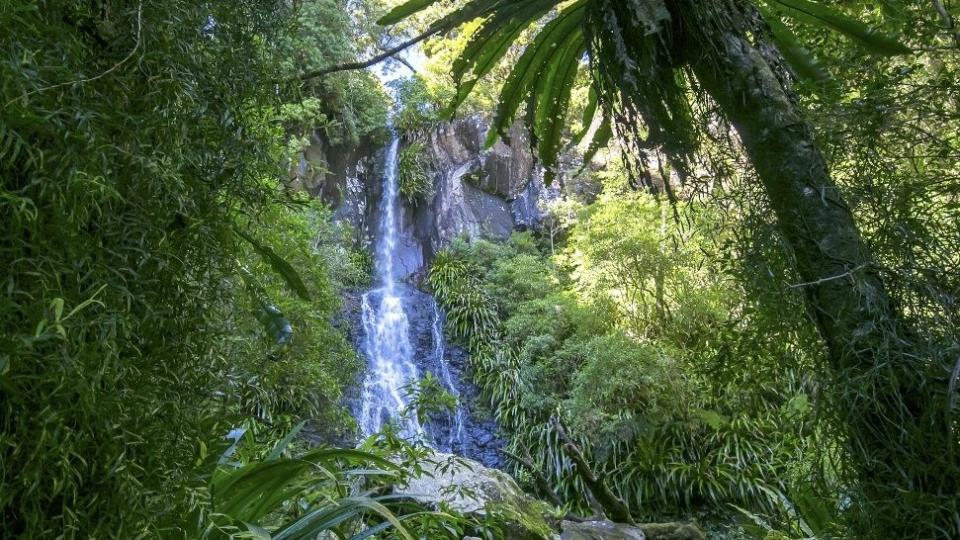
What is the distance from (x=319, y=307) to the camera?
5383 millimetres

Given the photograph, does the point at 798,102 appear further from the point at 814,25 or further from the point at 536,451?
the point at 536,451

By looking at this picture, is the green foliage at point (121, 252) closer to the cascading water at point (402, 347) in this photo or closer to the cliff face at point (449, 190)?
the cascading water at point (402, 347)

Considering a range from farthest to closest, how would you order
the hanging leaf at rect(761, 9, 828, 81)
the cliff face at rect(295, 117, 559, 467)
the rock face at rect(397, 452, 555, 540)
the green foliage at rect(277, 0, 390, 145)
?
the cliff face at rect(295, 117, 559, 467) → the green foliage at rect(277, 0, 390, 145) → the rock face at rect(397, 452, 555, 540) → the hanging leaf at rect(761, 9, 828, 81)

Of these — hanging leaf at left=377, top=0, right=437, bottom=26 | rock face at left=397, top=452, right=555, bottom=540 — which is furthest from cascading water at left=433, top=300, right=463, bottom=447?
hanging leaf at left=377, top=0, right=437, bottom=26

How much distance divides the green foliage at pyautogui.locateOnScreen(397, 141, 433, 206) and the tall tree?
969cm

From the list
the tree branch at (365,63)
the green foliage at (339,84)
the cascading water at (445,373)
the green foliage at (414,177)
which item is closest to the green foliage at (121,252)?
the tree branch at (365,63)

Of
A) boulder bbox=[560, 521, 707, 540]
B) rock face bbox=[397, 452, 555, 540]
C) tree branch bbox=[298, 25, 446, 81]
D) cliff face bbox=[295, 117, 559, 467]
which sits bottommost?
boulder bbox=[560, 521, 707, 540]

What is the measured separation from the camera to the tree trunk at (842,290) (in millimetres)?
1047

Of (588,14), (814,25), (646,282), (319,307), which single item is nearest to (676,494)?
(646,282)

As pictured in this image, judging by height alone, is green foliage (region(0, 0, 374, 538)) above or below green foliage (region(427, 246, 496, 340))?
below

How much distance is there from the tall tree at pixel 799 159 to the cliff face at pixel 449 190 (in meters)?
9.14

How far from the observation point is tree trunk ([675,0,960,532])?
1.05 m

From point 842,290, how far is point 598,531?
8.22 ft

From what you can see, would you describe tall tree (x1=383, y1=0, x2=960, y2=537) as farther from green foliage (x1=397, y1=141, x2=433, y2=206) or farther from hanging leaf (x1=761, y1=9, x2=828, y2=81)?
green foliage (x1=397, y1=141, x2=433, y2=206)
